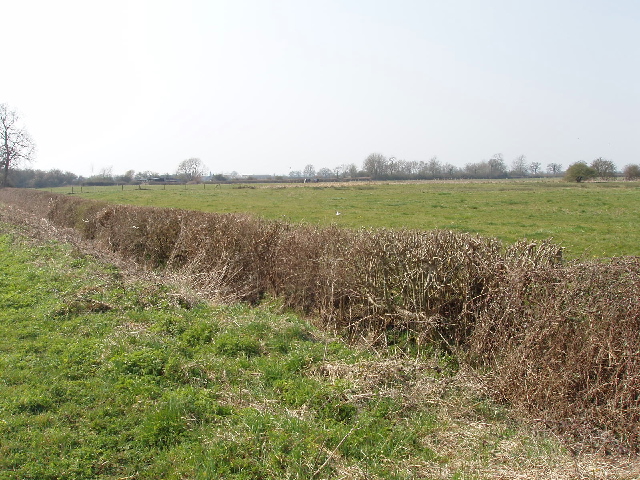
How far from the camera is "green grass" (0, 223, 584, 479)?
3.67 metres

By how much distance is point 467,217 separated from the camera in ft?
63.8

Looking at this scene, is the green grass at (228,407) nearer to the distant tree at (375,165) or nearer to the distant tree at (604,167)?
the distant tree at (604,167)

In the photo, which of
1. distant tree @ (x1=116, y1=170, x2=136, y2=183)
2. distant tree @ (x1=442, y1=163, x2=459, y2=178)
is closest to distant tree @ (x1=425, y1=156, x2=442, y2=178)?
distant tree @ (x1=442, y1=163, x2=459, y2=178)

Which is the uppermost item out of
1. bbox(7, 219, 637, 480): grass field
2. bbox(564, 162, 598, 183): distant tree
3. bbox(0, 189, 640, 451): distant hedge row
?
bbox(564, 162, 598, 183): distant tree

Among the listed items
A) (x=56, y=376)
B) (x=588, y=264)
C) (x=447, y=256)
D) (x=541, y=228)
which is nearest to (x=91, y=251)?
(x=56, y=376)

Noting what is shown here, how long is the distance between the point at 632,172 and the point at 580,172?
1390cm

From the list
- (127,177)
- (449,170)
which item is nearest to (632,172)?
(449,170)

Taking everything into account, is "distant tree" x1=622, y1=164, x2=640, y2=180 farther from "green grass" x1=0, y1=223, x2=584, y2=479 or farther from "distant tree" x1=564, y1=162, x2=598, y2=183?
"green grass" x1=0, y1=223, x2=584, y2=479

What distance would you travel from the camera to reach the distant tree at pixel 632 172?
60.9 meters

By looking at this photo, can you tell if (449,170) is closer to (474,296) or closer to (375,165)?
(375,165)

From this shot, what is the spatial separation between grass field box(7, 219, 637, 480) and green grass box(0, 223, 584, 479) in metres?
0.02

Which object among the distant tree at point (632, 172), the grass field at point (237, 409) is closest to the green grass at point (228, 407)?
the grass field at point (237, 409)

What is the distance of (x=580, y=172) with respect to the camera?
176ft

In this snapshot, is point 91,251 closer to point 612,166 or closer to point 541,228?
point 541,228
